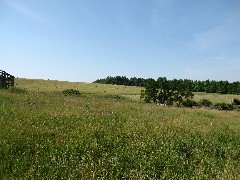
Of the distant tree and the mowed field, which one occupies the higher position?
the distant tree

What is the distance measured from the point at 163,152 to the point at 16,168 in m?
4.22

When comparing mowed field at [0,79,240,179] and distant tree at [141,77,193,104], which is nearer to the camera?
mowed field at [0,79,240,179]

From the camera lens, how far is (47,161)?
8008 mm

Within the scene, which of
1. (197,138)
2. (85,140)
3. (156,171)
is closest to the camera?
(156,171)

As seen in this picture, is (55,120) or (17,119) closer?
(17,119)

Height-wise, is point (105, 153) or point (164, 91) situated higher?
point (164, 91)

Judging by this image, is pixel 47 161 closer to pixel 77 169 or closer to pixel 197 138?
pixel 77 169

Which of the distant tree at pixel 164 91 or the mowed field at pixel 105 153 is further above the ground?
the distant tree at pixel 164 91

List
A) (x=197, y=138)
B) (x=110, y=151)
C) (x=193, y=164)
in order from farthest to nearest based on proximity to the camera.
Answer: (x=197, y=138), (x=110, y=151), (x=193, y=164)

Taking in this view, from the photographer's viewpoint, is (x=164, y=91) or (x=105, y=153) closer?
(x=105, y=153)

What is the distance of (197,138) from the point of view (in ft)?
40.6

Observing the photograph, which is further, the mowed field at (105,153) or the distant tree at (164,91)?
the distant tree at (164,91)

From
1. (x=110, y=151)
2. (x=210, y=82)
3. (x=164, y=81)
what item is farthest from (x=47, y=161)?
(x=210, y=82)

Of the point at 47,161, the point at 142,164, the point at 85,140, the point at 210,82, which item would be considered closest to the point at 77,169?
the point at 47,161
